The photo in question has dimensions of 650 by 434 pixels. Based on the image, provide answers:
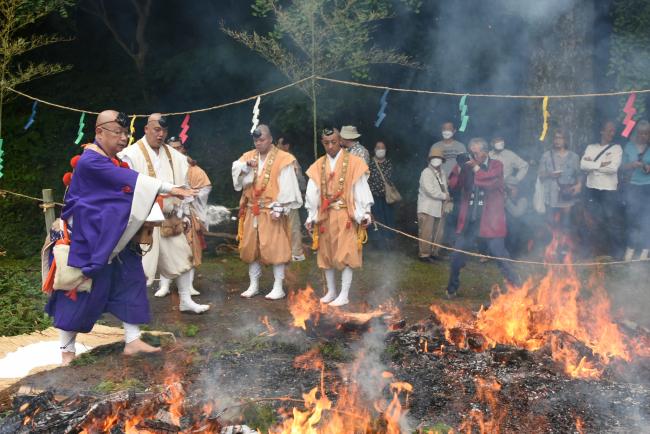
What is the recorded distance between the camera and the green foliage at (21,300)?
775 cm

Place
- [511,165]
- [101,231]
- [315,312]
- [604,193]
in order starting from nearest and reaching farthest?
[101,231] < [315,312] < [604,193] < [511,165]

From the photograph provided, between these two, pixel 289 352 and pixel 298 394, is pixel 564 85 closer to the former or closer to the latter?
pixel 289 352

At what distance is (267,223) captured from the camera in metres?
9.03

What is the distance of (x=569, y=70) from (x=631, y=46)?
1.06 meters

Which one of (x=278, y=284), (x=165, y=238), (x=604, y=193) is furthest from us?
(x=604, y=193)

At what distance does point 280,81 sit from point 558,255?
647 centimetres

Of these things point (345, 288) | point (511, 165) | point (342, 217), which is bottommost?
point (345, 288)

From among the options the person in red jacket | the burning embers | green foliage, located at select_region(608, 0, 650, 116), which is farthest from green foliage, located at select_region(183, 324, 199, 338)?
green foliage, located at select_region(608, 0, 650, 116)

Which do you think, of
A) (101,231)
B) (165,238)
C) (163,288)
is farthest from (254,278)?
(101,231)

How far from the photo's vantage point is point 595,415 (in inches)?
206

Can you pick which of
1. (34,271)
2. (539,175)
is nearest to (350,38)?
(539,175)

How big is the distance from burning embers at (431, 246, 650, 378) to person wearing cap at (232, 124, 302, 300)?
250 cm

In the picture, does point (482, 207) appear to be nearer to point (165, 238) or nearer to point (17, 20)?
point (165, 238)

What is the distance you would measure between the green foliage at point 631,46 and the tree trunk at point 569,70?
1.55ft
